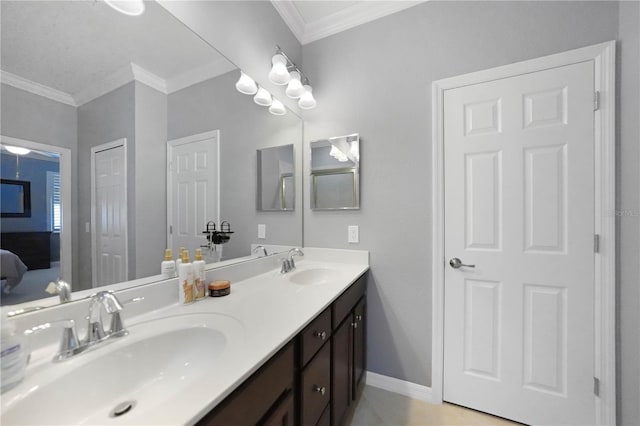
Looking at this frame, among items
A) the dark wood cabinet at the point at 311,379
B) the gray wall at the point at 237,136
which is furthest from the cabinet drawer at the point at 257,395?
the gray wall at the point at 237,136

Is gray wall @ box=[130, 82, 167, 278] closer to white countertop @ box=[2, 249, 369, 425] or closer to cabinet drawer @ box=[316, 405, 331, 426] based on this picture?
white countertop @ box=[2, 249, 369, 425]

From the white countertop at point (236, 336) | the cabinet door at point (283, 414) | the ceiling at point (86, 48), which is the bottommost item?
the cabinet door at point (283, 414)

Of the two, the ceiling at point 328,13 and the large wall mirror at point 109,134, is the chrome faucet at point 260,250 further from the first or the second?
the ceiling at point 328,13

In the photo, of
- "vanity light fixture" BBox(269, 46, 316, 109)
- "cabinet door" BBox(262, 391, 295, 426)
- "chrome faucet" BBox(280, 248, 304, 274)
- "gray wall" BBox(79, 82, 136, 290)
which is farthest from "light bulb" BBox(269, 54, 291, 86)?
"cabinet door" BBox(262, 391, 295, 426)

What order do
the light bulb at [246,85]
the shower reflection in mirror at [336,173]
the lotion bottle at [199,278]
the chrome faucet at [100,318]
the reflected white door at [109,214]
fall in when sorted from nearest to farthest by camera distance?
the chrome faucet at [100,318] < the reflected white door at [109,214] < the lotion bottle at [199,278] < the light bulb at [246,85] < the shower reflection in mirror at [336,173]

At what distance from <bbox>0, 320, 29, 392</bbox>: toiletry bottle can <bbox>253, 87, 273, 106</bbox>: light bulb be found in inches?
56.2

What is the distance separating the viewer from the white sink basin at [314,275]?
154cm

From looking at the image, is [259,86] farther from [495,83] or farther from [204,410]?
[204,410]

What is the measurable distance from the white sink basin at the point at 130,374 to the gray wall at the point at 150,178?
277 mm

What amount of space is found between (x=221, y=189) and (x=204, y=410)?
40.0 inches

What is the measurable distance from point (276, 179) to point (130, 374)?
4.40 ft

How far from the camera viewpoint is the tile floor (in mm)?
1390

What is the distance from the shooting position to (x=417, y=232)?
5.22 feet

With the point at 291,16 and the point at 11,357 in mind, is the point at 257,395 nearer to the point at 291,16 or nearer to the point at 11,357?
the point at 11,357
